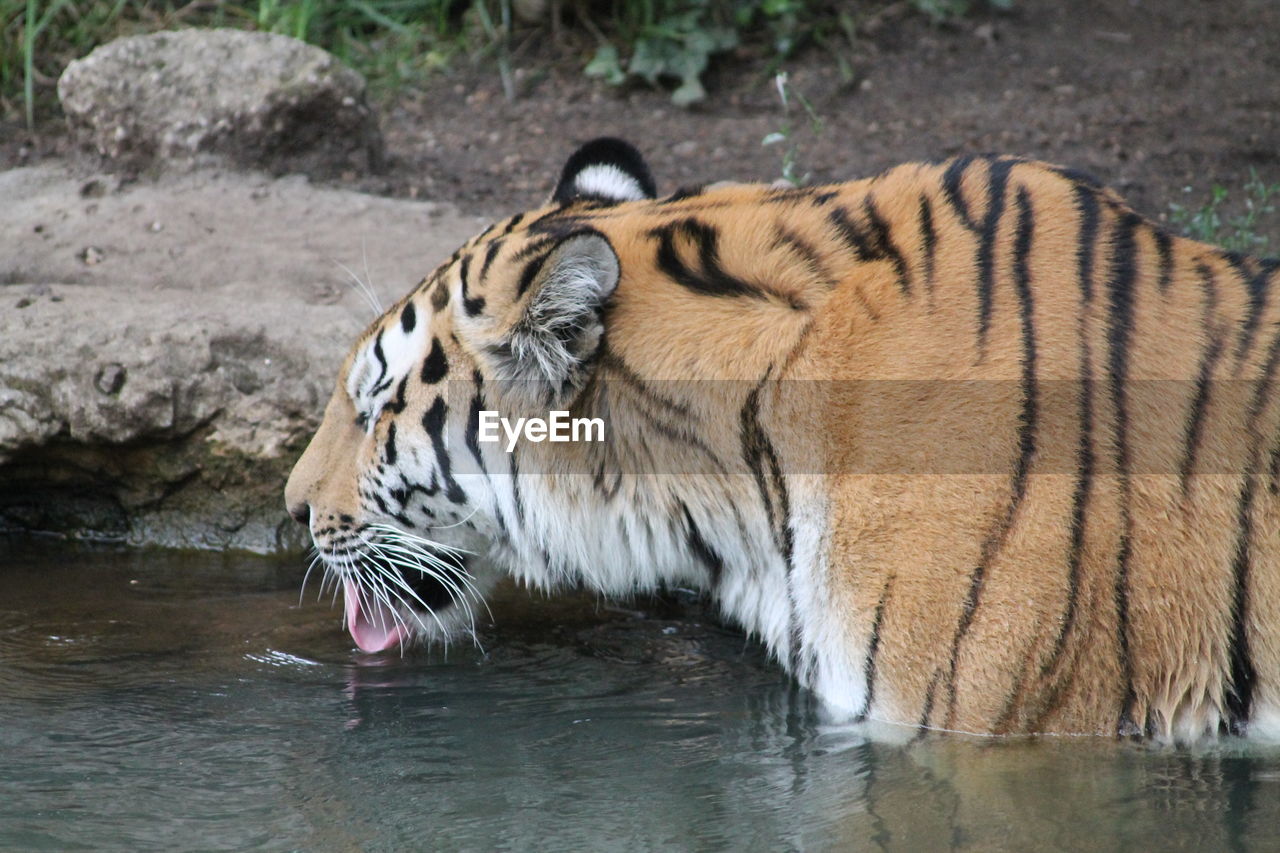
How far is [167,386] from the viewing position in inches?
159

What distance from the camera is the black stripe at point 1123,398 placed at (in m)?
2.56

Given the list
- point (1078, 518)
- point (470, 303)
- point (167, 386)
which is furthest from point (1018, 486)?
point (167, 386)

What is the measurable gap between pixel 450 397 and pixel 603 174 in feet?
2.36

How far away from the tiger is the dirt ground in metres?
2.89

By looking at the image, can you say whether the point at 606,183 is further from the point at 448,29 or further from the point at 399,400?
the point at 448,29

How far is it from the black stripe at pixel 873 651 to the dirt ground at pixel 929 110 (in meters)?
3.37

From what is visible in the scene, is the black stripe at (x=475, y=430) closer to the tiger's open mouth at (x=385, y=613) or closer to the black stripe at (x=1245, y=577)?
the tiger's open mouth at (x=385, y=613)

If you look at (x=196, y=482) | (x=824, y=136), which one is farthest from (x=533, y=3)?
(x=196, y=482)

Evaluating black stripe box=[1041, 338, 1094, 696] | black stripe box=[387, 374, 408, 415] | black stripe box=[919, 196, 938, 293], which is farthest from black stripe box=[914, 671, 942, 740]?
black stripe box=[387, 374, 408, 415]

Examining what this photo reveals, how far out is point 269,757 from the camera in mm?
2910

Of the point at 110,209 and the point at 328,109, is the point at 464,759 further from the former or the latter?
the point at 328,109

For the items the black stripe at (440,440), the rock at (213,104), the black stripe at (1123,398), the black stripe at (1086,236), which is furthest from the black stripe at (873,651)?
the rock at (213,104)

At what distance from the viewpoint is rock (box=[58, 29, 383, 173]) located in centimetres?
571

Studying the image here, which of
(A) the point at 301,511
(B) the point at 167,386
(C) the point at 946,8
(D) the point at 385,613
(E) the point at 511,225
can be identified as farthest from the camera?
(C) the point at 946,8
